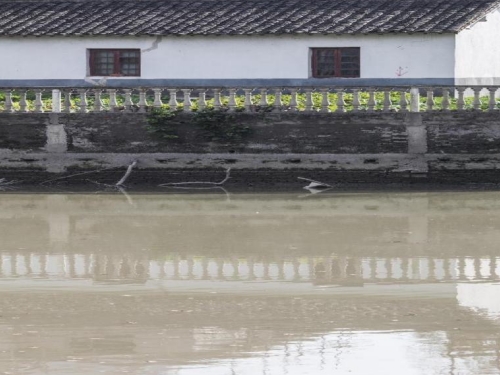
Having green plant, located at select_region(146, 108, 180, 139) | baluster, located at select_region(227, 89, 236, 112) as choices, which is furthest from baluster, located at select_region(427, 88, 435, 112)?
green plant, located at select_region(146, 108, 180, 139)

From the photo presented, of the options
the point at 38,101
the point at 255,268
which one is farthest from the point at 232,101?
the point at 255,268

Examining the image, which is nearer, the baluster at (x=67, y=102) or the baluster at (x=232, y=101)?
the baluster at (x=232, y=101)

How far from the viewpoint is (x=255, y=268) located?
16.6 metres

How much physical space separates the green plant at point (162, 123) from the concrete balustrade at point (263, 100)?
16 centimetres

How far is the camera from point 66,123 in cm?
2623

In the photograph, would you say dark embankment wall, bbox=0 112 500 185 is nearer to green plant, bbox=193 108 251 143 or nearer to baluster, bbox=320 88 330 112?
green plant, bbox=193 108 251 143

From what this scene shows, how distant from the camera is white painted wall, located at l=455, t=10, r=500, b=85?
29250 millimetres

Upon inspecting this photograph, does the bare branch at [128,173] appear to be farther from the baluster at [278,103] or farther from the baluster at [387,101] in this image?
the baluster at [387,101]

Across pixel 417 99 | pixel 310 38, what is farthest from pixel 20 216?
pixel 310 38

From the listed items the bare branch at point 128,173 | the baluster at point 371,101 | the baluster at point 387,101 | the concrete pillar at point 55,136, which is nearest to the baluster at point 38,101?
the concrete pillar at point 55,136

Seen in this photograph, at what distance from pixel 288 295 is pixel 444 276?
2.13 metres

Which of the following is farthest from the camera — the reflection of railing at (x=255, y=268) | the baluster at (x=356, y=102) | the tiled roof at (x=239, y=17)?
the tiled roof at (x=239, y=17)

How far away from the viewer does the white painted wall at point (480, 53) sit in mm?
29250

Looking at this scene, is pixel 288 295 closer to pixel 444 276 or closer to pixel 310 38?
pixel 444 276
